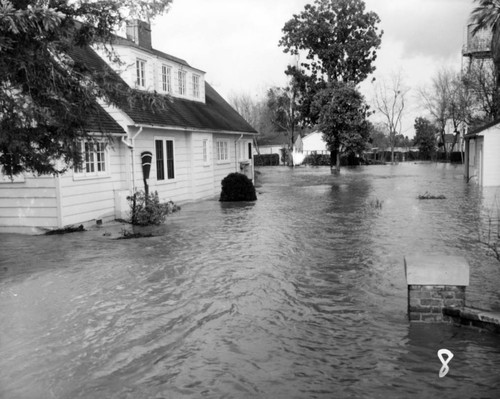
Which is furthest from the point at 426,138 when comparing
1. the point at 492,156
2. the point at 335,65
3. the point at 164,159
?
the point at 164,159

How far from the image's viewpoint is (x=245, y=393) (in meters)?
4.73

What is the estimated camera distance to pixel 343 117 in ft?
141

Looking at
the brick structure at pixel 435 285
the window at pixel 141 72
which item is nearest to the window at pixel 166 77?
the window at pixel 141 72

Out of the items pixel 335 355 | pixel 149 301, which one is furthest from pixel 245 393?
pixel 149 301

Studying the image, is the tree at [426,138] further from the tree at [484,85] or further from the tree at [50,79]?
the tree at [50,79]

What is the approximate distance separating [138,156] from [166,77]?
552 cm

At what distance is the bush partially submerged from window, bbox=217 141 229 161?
3.79 metres

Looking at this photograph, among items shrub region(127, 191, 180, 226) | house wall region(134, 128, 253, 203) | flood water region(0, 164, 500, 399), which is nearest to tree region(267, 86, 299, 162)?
house wall region(134, 128, 253, 203)

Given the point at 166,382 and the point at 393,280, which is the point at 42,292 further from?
the point at 393,280

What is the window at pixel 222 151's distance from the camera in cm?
2558

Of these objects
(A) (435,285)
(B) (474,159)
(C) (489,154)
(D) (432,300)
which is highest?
(C) (489,154)

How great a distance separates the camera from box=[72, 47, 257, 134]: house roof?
54.6 ft

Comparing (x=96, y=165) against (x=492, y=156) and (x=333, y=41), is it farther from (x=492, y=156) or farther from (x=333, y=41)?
(x=333, y=41)

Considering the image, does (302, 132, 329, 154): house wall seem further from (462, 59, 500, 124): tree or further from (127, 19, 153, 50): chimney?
(127, 19, 153, 50): chimney
